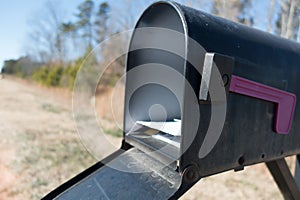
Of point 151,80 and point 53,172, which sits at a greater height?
point 151,80

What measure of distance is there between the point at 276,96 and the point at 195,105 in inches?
13.5

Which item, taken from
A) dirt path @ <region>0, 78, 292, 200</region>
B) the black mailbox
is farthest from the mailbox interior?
dirt path @ <region>0, 78, 292, 200</region>

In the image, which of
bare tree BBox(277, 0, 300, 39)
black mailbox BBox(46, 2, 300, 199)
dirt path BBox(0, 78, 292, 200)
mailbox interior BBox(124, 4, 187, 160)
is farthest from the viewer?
bare tree BBox(277, 0, 300, 39)

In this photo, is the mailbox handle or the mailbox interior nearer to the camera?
the mailbox handle

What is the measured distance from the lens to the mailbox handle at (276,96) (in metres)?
0.71

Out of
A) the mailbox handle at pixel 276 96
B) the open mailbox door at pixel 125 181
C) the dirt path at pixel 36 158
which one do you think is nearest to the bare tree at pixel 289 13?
the dirt path at pixel 36 158

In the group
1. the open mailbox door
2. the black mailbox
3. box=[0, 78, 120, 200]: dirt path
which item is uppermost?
the black mailbox

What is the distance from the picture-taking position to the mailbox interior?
0.93 m

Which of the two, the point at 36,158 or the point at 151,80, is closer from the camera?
the point at 151,80

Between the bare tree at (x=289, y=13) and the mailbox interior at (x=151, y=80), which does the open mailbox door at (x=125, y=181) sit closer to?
the mailbox interior at (x=151, y=80)

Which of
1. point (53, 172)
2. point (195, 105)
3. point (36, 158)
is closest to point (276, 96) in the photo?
point (195, 105)

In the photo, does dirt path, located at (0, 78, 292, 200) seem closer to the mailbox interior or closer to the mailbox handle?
the mailbox interior

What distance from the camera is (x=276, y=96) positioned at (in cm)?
80

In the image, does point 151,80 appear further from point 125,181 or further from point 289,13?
point 289,13
